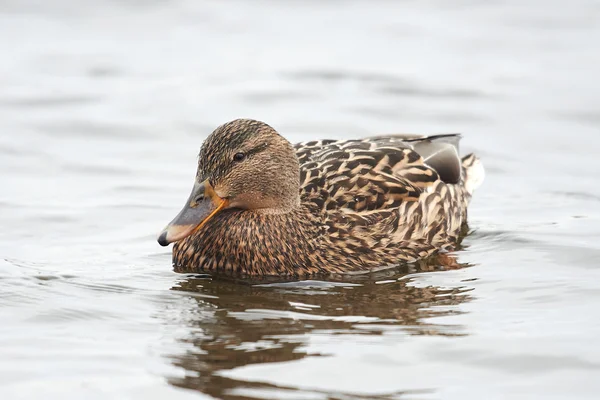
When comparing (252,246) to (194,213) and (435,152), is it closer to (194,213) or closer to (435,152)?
(194,213)

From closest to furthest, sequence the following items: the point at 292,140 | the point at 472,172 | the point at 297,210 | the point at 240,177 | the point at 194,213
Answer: the point at 194,213, the point at 240,177, the point at 297,210, the point at 472,172, the point at 292,140

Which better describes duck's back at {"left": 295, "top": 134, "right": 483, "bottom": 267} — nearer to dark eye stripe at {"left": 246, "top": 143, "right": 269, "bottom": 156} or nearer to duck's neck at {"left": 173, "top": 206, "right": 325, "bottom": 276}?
duck's neck at {"left": 173, "top": 206, "right": 325, "bottom": 276}

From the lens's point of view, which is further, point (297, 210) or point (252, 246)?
point (297, 210)

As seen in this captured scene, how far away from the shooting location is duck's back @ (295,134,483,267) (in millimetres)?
10508

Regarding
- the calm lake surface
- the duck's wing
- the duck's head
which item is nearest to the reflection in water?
the calm lake surface

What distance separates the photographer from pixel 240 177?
9969 millimetres


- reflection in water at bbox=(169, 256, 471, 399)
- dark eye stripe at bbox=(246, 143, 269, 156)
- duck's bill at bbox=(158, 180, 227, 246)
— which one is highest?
dark eye stripe at bbox=(246, 143, 269, 156)

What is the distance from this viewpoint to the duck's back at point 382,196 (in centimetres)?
1051

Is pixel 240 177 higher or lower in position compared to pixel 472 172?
higher

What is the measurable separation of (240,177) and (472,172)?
3.41m

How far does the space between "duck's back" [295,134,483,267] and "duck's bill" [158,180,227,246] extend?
104cm

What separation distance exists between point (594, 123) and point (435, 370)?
25.7 ft

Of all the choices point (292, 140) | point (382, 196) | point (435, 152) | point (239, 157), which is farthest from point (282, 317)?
point (292, 140)

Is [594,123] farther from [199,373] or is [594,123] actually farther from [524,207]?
[199,373]
